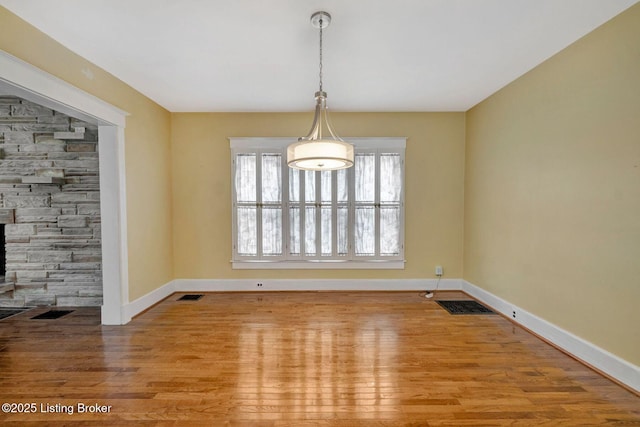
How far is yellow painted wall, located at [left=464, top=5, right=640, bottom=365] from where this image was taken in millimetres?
1944

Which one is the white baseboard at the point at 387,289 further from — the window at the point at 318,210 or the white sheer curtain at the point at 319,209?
the white sheer curtain at the point at 319,209

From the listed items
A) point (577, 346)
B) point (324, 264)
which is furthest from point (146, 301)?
point (577, 346)

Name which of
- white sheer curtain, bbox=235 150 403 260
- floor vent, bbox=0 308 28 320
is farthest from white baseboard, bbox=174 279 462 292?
floor vent, bbox=0 308 28 320

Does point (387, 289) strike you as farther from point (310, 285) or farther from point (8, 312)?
point (8, 312)

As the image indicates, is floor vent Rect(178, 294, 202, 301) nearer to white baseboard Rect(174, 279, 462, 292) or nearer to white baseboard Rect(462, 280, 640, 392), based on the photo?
white baseboard Rect(174, 279, 462, 292)

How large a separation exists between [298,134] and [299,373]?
3.12 metres

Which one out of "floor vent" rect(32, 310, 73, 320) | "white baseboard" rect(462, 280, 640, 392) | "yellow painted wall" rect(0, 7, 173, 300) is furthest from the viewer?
"floor vent" rect(32, 310, 73, 320)

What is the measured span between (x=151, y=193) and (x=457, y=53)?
3.87 meters

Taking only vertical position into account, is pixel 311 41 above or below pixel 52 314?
above

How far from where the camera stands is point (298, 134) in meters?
4.04

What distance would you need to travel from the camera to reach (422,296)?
386 centimetres

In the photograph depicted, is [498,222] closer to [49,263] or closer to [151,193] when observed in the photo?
[151,193]

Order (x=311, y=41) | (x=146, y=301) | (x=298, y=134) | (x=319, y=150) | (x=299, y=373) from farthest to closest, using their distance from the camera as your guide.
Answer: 1. (x=298, y=134)
2. (x=146, y=301)
3. (x=311, y=41)
4. (x=299, y=373)
5. (x=319, y=150)

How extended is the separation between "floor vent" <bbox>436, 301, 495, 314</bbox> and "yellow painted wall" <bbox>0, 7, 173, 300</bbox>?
3880 millimetres
